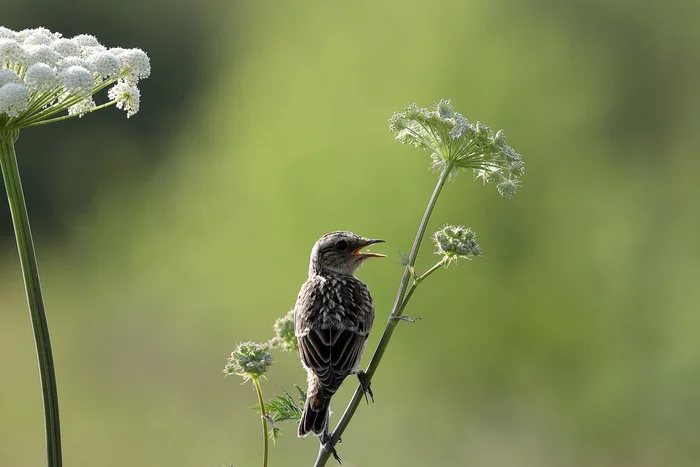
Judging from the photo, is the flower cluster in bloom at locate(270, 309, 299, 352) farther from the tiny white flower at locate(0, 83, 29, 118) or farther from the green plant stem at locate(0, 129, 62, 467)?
the tiny white flower at locate(0, 83, 29, 118)

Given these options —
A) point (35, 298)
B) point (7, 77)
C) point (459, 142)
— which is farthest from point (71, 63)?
point (459, 142)

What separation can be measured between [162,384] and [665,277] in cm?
774

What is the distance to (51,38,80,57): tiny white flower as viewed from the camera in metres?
2.26

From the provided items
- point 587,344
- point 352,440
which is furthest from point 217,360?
point 587,344

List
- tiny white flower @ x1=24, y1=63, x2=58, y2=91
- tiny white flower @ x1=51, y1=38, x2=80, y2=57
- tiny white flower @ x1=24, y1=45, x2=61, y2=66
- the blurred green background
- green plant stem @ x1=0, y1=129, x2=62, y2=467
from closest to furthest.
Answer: green plant stem @ x1=0, y1=129, x2=62, y2=467 → tiny white flower @ x1=24, y1=63, x2=58, y2=91 → tiny white flower @ x1=24, y1=45, x2=61, y2=66 → tiny white flower @ x1=51, y1=38, x2=80, y2=57 → the blurred green background

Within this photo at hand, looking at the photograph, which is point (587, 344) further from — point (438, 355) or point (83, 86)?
point (83, 86)

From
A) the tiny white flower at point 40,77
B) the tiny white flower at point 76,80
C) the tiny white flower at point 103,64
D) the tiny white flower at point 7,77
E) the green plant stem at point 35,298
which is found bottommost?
the green plant stem at point 35,298

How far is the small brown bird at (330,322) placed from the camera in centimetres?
249

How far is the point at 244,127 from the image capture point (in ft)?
51.8

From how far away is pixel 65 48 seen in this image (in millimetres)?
2273

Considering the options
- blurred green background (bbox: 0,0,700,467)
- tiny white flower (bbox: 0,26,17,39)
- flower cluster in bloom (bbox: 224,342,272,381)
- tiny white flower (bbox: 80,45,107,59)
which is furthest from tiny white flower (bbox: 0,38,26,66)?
blurred green background (bbox: 0,0,700,467)

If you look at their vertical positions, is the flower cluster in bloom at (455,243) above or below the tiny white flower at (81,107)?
above

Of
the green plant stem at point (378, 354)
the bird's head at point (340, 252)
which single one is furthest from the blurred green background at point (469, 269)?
the green plant stem at point (378, 354)

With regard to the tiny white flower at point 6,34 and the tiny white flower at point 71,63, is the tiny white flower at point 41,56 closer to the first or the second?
the tiny white flower at point 71,63
